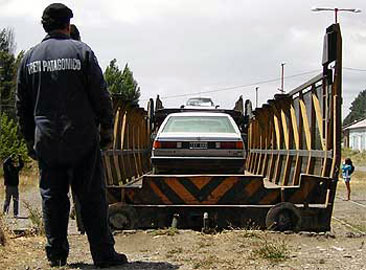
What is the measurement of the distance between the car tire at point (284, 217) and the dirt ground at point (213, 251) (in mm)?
167

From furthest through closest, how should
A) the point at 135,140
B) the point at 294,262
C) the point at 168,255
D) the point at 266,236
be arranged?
the point at 135,140
the point at 266,236
the point at 168,255
the point at 294,262

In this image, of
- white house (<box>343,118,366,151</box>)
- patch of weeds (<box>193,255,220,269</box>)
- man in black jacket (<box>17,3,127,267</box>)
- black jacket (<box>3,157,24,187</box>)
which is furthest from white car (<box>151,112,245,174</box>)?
white house (<box>343,118,366,151</box>)

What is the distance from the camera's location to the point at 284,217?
9281mm

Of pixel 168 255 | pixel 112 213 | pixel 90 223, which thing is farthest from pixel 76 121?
pixel 112 213

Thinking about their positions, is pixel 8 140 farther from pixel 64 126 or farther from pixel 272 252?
pixel 64 126

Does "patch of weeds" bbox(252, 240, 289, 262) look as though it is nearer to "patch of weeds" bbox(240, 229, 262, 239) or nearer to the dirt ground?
the dirt ground

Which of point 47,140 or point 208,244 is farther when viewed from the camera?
point 208,244

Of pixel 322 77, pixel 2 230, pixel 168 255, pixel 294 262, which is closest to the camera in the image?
pixel 294 262

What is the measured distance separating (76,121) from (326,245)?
11.2 ft

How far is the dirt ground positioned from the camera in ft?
22.6

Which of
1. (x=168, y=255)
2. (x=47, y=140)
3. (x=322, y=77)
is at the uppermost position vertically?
(x=322, y=77)

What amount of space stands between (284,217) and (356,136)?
132m

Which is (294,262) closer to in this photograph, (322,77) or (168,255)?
(168,255)

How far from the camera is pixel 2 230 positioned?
8.18 metres
